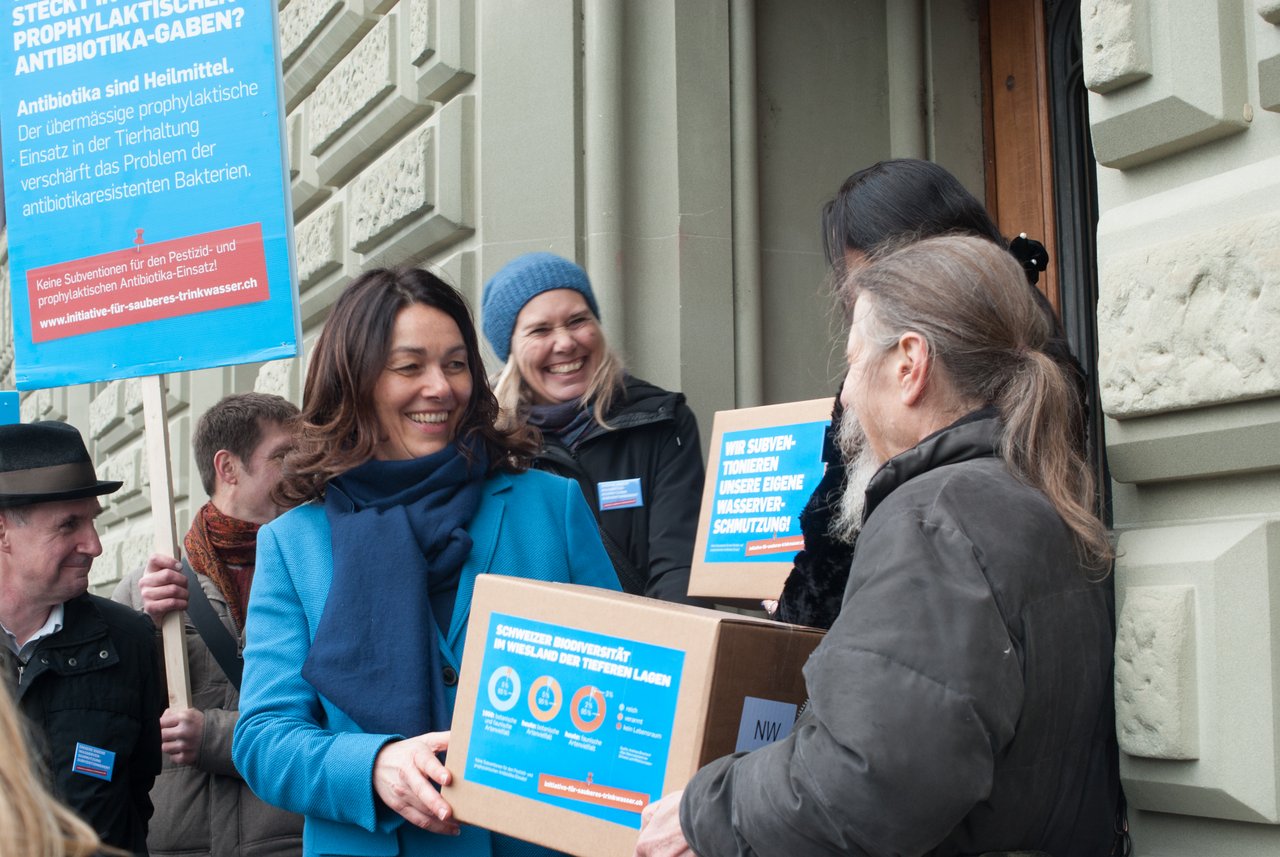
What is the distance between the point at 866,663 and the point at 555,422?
213cm

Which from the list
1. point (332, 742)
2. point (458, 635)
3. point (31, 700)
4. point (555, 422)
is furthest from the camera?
point (555, 422)

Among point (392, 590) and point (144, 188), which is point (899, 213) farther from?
point (144, 188)

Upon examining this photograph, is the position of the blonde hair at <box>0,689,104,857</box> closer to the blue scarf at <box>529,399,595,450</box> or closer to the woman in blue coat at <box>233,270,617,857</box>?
the woman in blue coat at <box>233,270,617,857</box>

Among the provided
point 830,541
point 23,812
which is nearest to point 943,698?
point 830,541

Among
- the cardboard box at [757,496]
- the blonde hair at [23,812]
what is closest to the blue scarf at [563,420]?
the cardboard box at [757,496]

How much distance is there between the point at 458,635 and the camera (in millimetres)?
2564

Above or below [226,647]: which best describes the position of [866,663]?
above

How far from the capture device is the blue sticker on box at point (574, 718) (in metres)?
2.03

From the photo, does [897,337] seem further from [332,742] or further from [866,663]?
[332,742]

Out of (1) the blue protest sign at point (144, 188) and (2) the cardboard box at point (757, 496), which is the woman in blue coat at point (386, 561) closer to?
(2) the cardboard box at point (757, 496)

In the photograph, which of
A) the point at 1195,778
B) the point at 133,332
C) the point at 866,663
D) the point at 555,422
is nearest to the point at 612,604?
the point at 866,663

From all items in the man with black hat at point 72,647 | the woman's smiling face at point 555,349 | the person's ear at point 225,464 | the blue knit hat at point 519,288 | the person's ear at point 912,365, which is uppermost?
the blue knit hat at point 519,288

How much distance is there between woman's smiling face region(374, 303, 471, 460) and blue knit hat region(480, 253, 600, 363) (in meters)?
1.18

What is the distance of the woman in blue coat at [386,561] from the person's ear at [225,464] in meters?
1.45
